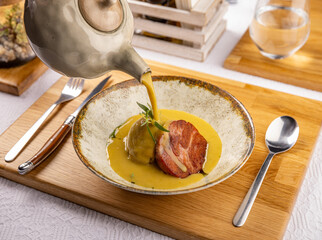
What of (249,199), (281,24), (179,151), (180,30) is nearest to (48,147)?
(179,151)

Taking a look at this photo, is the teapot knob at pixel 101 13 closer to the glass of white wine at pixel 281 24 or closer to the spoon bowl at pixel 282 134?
the spoon bowl at pixel 282 134

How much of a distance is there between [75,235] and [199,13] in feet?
2.26

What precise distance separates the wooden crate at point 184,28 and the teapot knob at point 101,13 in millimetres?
515

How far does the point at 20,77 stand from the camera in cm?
110

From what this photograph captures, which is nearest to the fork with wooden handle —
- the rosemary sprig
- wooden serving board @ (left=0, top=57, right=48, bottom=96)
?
wooden serving board @ (left=0, top=57, right=48, bottom=96)

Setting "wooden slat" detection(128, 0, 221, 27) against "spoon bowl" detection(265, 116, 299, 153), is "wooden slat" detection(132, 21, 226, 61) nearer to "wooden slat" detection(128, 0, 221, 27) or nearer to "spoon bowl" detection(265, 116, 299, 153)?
"wooden slat" detection(128, 0, 221, 27)

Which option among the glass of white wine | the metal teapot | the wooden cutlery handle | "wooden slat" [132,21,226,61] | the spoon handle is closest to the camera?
the metal teapot

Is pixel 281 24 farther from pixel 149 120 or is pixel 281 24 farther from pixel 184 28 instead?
pixel 149 120

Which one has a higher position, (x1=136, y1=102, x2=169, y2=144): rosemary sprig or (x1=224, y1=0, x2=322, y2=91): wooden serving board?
(x1=136, y1=102, x2=169, y2=144): rosemary sprig

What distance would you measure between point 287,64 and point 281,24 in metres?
0.12

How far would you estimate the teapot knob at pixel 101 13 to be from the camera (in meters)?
0.61

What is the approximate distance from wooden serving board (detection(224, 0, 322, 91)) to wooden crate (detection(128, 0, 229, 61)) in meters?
0.09

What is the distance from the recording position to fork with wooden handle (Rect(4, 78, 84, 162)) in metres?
0.86

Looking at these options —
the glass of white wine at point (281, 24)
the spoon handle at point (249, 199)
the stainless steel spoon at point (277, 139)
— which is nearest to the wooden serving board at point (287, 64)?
the glass of white wine at point (281, 24)
